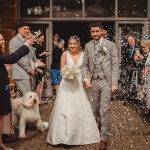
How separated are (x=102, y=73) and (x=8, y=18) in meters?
7.91

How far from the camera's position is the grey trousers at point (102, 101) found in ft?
28.0

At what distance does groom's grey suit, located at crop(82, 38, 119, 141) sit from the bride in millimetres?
704

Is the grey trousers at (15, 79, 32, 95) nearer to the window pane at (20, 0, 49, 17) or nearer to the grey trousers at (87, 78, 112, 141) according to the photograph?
the grey trousers at (87, 78, 112, 141)

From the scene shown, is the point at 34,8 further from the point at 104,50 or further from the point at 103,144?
the point at 103,144

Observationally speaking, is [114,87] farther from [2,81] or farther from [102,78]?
[2,81]

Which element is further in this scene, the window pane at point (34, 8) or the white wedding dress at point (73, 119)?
the window pane at point (34, 8)

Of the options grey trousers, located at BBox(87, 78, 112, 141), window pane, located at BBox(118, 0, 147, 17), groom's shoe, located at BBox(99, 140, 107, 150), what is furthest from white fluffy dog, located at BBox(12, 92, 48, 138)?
window pane, located at BBox(118, 0, 147, 17)

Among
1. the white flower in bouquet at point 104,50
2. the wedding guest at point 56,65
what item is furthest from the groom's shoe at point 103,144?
the wedding guest at point 56,65

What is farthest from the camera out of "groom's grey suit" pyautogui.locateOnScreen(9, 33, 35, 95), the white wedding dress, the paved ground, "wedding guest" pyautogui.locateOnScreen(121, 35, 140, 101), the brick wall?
the brick wall

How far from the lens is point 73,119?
30.6 ft

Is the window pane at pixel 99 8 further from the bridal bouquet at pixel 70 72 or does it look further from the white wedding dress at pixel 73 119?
the bridal bouquet at pixel 70 72

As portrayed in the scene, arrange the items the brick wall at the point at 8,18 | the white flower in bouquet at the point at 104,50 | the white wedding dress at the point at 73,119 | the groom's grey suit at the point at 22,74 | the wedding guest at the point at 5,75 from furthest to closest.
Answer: the brick wall at the point at 8,18
the groom's grey suit at the point at 22,74
the white wedding dress at the point at 73,119
the white flower in bouquet at the point at 104,50
the wedding guest at the point at 5,75

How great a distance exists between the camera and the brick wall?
51.6 ft

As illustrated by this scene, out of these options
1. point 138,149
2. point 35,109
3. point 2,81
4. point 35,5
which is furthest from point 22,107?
point 35,5
